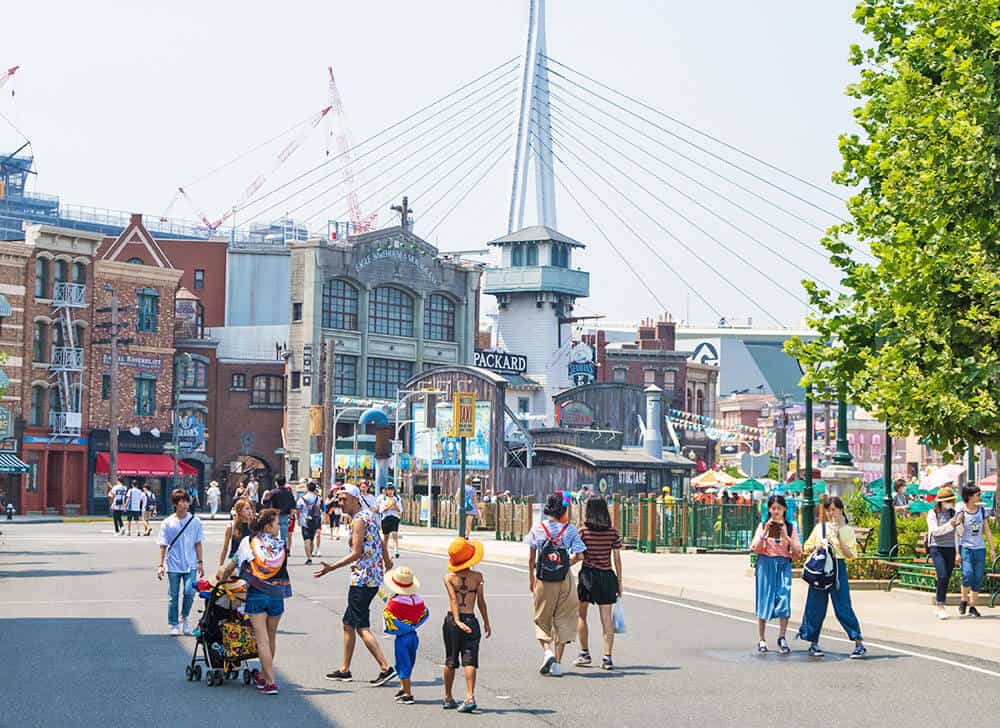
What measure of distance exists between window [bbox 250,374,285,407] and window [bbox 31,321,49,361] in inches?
560

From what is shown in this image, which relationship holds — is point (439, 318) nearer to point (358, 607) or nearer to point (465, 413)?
point (465, 413)

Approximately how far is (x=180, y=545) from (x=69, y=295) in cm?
5816

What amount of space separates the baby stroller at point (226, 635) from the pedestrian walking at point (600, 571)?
3507 mm

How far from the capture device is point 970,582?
20172 mm

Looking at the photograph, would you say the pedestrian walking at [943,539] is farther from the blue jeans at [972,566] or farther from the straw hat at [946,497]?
the blue jeans at [972,566]

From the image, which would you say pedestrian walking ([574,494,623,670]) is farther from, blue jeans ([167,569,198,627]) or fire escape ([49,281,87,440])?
fire escape ([49,281,87,440])

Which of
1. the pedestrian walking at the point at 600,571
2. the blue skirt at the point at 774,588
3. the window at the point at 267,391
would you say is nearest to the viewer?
the pedestrian walking at the point at 600,571

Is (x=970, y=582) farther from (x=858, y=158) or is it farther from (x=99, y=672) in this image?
(x=99, y=672)

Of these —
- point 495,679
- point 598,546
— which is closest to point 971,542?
point 598,546

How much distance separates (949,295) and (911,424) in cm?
202

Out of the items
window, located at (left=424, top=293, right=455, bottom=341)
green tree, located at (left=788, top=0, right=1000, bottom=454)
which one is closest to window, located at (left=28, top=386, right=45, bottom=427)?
window, located at (left=424, top=293, right=455, bottom=341)

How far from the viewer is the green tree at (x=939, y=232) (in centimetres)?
2194

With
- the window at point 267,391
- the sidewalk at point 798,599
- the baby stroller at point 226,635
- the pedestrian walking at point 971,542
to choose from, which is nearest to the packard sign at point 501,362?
the window at point 267,391

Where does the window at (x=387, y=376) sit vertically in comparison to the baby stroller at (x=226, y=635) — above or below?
above
